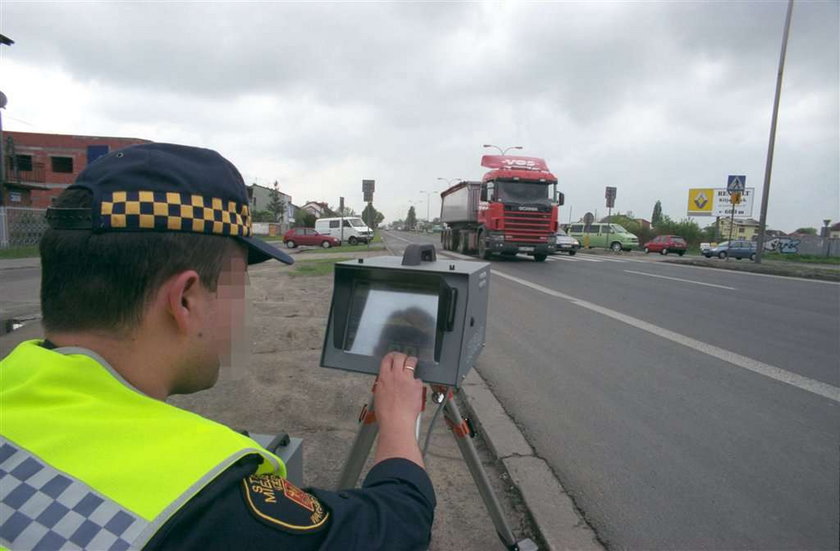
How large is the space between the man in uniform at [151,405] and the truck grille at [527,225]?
17134 millimetres

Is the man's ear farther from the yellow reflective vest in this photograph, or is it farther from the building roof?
the building roof

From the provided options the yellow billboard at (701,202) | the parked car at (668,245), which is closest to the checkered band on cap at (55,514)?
the parked car at (668,245)

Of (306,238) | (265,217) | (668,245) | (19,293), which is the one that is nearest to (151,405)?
(19,293)

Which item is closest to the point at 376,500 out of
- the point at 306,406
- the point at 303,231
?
the point at 306,406

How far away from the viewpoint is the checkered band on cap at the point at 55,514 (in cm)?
72

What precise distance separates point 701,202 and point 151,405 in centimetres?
5582

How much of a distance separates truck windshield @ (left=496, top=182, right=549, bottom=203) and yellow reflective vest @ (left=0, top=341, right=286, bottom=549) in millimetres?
→ 17892

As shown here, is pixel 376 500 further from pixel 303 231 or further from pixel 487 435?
pixel 303 231

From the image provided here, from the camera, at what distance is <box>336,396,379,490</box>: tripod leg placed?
2020mm

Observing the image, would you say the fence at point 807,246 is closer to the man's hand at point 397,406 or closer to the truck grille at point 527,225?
the truck grille at point 527,225

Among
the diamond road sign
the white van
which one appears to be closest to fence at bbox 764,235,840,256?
the diamond road sign

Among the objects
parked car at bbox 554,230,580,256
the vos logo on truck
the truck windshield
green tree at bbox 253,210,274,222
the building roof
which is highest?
the building roof

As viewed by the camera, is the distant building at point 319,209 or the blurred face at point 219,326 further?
the distant building at point 319,209

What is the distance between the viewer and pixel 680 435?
12.0 ft
